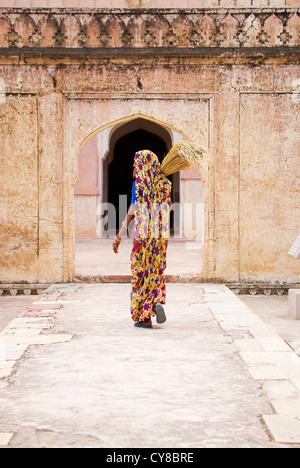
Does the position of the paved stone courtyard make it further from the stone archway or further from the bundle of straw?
the stone archway

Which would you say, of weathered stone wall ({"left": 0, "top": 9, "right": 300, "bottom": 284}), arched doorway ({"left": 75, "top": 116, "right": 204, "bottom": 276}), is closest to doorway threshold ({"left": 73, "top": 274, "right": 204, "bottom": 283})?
weathered stone wall ({"left": 0, "top": 9, "right": 300, "bottom": 284})

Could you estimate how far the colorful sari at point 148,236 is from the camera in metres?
5.25

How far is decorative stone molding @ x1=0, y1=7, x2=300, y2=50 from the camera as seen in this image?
27.3 ft

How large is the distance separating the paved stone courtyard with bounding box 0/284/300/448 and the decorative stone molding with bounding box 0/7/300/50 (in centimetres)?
396

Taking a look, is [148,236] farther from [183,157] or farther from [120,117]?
[120,117]

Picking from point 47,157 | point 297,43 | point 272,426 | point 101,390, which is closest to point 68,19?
point 47,157

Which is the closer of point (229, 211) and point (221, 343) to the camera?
point (221, 343)

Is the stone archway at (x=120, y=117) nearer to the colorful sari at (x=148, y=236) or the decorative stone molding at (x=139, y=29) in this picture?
the decorative stone molding at (x=139, y=29)

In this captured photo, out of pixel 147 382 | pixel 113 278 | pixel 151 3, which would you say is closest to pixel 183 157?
pixel 147 382

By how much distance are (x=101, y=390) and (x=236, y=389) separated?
0.77 metres

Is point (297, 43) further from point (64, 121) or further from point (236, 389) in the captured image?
point (236, 389)

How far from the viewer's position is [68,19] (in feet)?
27.3

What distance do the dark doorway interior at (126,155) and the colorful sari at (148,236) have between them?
1796 cm

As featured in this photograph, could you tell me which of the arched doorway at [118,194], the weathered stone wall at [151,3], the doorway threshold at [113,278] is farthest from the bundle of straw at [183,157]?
the weathered stone wall at [151,3]
